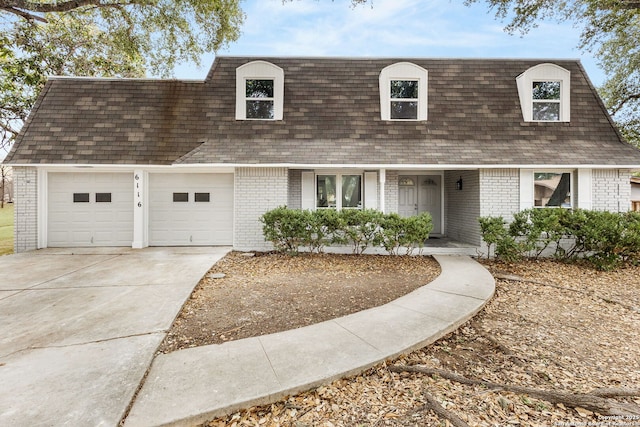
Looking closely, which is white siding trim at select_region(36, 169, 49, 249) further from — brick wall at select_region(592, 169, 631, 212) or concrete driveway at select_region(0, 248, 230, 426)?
brick wall at select_region(592, 169, 631, 212)

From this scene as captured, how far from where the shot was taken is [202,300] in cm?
482

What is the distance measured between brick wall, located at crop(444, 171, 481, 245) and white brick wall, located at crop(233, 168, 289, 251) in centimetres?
584

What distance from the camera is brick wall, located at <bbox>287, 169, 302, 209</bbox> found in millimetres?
9523

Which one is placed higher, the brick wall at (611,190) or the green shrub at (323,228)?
the brick wall at (611,190)

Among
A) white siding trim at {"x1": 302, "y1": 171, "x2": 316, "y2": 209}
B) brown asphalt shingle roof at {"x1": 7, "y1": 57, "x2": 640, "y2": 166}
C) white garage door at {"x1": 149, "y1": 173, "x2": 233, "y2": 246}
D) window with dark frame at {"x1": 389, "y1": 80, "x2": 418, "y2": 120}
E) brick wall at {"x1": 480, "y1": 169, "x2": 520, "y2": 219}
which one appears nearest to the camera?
brown asphalt shingle roof at {"x1": 7, "y1": 57, "x2": 640, "y2": 166}

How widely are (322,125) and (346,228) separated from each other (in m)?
3.72

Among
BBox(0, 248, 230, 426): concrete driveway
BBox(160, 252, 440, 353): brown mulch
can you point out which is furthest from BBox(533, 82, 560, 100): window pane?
BBox(0, 248, 230, 426): concrete driveway

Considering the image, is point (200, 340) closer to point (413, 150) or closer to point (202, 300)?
point (202, 300)

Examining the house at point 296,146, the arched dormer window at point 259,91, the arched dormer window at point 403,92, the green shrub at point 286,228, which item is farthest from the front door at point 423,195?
the arched dormer window at point 259,91

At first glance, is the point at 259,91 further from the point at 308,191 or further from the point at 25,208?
the point at 25,208

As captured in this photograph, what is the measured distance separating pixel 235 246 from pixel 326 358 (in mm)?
6396

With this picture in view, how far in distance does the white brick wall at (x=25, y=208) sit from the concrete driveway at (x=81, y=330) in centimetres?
159

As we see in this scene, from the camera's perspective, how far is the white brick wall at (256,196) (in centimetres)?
880

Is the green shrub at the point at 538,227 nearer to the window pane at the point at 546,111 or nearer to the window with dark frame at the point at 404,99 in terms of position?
the window pane at the point at 546,111
